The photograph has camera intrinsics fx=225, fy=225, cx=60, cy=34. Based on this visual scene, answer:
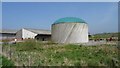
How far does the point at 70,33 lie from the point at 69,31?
0.45 meters

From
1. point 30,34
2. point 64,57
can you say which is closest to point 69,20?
point 30,34

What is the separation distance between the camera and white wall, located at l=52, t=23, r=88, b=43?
4369 cm

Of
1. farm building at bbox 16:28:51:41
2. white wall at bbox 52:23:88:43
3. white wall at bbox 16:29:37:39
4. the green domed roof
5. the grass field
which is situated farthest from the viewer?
white wall at bbox 16:29:37:39

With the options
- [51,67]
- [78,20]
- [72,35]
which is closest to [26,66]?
[51,67]

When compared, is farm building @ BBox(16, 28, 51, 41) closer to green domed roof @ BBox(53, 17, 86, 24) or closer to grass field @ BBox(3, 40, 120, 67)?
green domed roof @ BBox(53, 17, 86, 24)

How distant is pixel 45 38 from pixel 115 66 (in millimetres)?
55884

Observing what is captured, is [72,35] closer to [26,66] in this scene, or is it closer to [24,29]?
[24,29]

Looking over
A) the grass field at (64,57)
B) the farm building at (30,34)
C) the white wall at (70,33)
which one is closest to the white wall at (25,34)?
the farm building at (30,34)

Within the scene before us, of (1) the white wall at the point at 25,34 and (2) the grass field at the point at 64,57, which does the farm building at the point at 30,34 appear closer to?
(1) the white wall at the point at 25,34

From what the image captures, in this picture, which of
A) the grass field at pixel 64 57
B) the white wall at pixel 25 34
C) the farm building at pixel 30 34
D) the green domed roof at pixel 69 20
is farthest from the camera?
the white wall at pixel 25 34

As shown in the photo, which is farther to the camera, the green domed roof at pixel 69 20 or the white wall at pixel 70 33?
the green domed roof at pixel 69 20

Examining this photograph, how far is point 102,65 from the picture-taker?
8008 mm

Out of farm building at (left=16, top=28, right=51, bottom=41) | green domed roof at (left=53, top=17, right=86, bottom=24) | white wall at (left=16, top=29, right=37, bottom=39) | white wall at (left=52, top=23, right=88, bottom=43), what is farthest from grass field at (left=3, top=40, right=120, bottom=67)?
white wall at (left=16, top=29, right=37, bottom=39)

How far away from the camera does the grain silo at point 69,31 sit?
143ft
